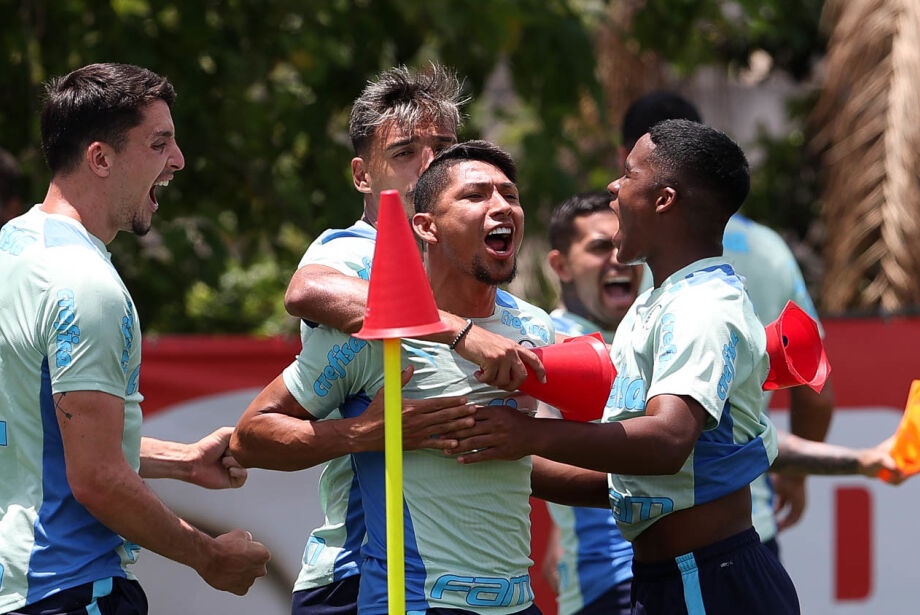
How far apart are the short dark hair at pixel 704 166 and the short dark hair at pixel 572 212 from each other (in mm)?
1686

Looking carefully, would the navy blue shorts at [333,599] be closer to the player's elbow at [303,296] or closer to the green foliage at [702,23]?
the player's elbow at [303,296]

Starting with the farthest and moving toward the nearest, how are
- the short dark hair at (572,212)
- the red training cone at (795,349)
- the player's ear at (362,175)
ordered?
the short dark hair at (572,212)
the player's ear at (362,175)
the red training cone at (795,349)

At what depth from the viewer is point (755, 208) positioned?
9992mm

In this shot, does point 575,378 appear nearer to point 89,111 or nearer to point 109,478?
point 109,478

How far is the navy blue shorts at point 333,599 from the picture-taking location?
3363mm

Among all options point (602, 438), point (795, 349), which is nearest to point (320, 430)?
point (602, 438)

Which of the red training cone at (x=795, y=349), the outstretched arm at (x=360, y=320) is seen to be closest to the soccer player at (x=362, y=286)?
the outstretched arm at (x=360, y=320)

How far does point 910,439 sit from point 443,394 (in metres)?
1.60

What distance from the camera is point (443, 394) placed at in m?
3.10

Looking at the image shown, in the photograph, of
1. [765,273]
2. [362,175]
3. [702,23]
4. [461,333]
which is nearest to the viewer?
[461,333]

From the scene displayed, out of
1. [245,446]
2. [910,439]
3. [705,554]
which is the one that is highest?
[910,439]

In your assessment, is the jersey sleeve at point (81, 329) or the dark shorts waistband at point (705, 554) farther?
the dark shorts waistband at point (705, 554)

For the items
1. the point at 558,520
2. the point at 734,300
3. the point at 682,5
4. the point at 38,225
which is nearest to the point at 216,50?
the point at 682,5

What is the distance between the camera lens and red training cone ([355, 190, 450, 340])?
2588mm
